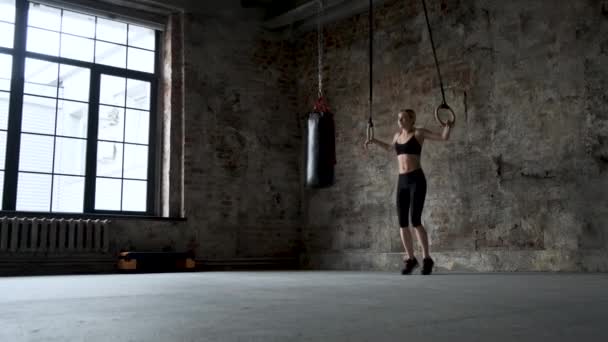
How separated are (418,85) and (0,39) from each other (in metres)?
5.12

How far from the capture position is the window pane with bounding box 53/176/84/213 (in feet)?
22.9

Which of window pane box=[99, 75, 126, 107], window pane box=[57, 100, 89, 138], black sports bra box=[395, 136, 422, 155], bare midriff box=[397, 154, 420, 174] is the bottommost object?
bare midriff box=[397, 154, 420, 174]

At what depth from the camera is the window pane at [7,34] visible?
6.94 metres

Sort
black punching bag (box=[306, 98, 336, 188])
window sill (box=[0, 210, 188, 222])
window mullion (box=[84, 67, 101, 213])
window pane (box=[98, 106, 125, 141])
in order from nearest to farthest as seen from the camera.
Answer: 1. black punching bag (box=[306, 98, 336, 188])
2. window sill (box=[0, 210, 188, 222])
3. window mullion (box=[84, 67, 101, 213])
4. window pane (box=[98, 106, 125, 141])

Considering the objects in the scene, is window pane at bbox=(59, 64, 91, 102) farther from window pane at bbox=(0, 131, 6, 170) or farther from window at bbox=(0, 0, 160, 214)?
window pane at bbox=(0, 131, 6, 170)

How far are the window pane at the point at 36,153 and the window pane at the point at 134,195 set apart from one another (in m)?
0.98

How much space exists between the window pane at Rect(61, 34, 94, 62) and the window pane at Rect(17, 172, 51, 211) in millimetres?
1607

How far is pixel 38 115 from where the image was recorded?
6.99 m

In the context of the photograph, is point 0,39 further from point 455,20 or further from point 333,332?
point 333,332

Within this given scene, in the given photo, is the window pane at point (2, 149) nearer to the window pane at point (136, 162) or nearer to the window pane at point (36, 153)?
the window pane at point (36, 153)

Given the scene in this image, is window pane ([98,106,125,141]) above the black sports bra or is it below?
above

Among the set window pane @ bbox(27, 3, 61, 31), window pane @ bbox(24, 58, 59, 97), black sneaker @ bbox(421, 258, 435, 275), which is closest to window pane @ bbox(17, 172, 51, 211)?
window pane @ bbox(24, 58, 59, 97)

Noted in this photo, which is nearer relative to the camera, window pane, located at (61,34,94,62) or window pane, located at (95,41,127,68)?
window pane, located at (61,34,94,62)

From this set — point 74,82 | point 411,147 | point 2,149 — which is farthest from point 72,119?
point 411,147
